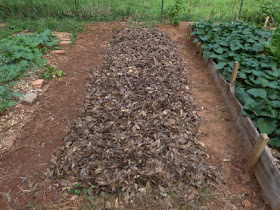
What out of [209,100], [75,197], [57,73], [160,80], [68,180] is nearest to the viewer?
[75,197]

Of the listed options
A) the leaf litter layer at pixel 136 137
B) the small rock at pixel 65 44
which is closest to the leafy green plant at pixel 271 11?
the leaf litter layer at pixel 136 137

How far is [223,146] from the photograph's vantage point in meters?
2.88

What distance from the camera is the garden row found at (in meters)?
3.49

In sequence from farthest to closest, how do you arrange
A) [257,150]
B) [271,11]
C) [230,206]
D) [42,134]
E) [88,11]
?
[88,11] → [271,11] → [42,134] → [257,150] → [230,206]

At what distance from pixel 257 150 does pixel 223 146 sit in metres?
0.56

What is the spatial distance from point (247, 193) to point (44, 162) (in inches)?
86.7

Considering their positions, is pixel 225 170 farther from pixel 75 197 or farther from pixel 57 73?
pixel 57 73

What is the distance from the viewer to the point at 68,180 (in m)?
2.35

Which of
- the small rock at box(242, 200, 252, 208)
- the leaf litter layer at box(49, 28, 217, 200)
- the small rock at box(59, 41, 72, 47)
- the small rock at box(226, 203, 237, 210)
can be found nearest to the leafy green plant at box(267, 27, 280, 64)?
the leaf litter layer at box(49, 28, 217, 200)

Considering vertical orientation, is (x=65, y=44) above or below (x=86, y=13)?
below

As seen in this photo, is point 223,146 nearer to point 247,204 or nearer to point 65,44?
point 247,204

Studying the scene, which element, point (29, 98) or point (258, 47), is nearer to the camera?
point (29, 98)

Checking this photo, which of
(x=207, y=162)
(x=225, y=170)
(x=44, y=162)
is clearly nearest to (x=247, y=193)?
(x=225, y=170)

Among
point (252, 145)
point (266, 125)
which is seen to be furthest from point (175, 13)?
point (252, 145)
